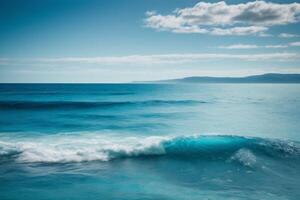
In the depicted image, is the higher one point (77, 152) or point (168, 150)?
point (77, 152)

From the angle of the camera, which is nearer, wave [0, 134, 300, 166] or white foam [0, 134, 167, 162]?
white foam [0, 134, 167, 162]

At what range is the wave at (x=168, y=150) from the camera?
11055mm

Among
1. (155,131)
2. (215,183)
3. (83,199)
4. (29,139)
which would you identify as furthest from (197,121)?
(83,199)

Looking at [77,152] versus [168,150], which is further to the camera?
[168,150]

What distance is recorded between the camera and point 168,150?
40.6ft

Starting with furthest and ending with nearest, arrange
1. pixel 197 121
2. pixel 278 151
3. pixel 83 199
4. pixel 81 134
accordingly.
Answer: pixel 197 121 → pixel 81 134 → pixel 278 151 → pixel 83 199

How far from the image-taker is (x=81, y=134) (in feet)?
56.9

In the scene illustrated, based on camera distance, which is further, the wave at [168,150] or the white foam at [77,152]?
the wave at [168,150]

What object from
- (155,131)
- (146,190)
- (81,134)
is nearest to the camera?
(146,190)

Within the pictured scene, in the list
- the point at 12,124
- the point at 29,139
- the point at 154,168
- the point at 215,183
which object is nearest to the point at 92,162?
the point at 154,168

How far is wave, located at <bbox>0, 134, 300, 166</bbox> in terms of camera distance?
1106 centimetres

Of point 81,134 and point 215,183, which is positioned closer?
point 215,183

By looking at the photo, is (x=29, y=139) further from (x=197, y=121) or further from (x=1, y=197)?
(x=197, y=121)

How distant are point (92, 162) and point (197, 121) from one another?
15.4 m
